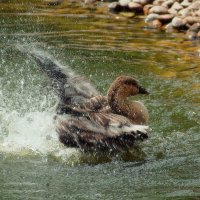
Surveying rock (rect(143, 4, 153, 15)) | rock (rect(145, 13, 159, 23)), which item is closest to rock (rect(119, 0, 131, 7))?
rock (rect(143, 4, 153, 15))

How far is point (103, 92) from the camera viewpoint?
10.9 meters

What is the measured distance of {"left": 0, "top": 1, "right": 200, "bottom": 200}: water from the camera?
746 centimetres

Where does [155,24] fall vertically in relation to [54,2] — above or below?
below

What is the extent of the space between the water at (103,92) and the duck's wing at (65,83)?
1.32 ft

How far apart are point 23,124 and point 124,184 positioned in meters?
2.48

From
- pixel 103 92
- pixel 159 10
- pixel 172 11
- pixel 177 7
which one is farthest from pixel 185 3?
pixel 103 92

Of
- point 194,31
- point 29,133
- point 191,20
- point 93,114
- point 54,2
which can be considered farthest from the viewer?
point 54,2

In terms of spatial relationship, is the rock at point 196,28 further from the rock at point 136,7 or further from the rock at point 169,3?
the rock at point 136,7

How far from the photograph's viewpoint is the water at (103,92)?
7.46 meters

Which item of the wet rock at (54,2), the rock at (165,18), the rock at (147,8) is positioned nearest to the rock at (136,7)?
the rock at (147,8)

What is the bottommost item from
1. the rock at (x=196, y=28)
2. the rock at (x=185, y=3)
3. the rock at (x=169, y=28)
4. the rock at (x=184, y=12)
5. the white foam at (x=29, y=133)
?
the white foam at (x=29, y=133)

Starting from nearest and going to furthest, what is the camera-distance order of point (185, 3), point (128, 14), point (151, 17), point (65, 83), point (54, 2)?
point (65, 83)
point (151, 17)
point (185, 3)
point (128, 14)
point (54, 2)

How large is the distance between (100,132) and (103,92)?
9.43 ft

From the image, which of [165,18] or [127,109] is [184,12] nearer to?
[165,18]
